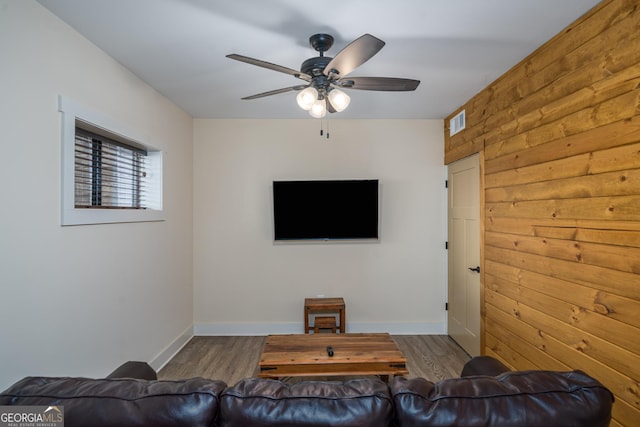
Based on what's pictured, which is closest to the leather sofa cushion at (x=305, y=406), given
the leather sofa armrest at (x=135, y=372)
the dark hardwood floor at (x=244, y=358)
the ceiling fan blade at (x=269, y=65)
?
the leather sofa armrest at (x=135, y=372)

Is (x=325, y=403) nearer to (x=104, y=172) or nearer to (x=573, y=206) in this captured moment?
(x=573, y=206)

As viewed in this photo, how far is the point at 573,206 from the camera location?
1800 mm

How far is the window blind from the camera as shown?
2.11 meters

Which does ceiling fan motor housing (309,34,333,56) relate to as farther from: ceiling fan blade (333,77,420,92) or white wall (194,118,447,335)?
white wall (194,118,447,335)

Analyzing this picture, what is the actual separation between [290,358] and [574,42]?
2.89 m

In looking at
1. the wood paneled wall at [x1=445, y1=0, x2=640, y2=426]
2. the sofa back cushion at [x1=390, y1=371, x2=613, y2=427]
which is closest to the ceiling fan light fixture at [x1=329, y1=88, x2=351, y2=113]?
the wood paneled wall at [x1=445, y1=0, x2=640, y2=426]

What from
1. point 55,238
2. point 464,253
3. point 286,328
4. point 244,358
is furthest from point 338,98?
point 286,328

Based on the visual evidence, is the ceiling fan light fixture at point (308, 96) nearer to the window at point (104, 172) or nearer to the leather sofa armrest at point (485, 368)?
the window at point (104, 172)

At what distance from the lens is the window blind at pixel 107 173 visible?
2.11 metres

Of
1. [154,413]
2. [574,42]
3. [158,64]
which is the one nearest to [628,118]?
[574,42]

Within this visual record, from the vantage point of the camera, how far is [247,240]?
12.3 feet

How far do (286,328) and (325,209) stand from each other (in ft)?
5.33

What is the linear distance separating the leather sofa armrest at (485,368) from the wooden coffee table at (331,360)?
2.01ft

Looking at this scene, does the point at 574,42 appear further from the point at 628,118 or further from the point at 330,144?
the point at 330,144
